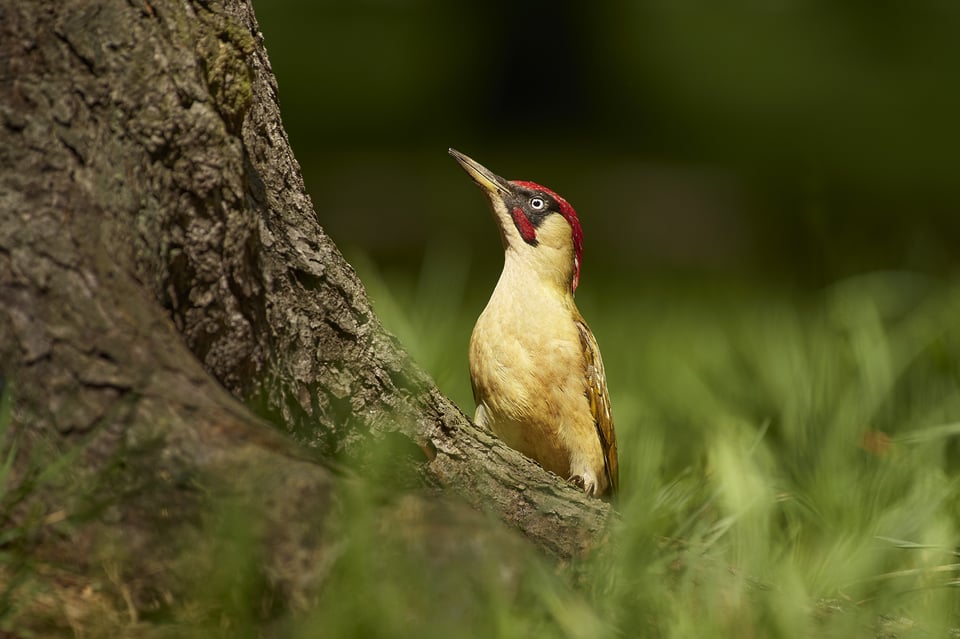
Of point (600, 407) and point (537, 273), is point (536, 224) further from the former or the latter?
point (600, 407)

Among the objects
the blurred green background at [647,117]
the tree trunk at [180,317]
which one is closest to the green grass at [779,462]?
the tree trunk at [180,317]

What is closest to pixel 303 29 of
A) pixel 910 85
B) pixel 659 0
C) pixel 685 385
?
pixel 659 0

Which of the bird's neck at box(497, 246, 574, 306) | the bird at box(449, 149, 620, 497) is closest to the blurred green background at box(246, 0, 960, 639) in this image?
the bird at box(449, 149, 620, 497)

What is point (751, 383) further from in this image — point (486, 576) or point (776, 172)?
point (776, 172)

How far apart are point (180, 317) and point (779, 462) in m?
2.17

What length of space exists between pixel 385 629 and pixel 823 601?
3.84ft

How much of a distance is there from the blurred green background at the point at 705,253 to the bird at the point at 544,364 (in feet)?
0.69

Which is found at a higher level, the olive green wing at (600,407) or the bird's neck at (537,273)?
the bird's neck at (537,273)

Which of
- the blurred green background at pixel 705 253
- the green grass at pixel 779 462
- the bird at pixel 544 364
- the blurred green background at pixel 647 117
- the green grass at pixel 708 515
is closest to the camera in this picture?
the green grass at pixel 708 515

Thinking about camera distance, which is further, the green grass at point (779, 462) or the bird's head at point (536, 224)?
the bird's head at point (536, 224)

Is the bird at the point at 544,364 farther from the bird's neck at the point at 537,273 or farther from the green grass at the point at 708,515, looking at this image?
the green grass at the point at 708,515

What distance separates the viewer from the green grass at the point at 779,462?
225 cm

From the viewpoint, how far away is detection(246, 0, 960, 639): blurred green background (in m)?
2.45

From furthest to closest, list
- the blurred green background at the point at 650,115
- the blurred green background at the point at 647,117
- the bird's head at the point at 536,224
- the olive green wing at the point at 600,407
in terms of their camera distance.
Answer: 1. the blurred green background at the point at 650,115
2. the blurred green background at the point at 647,117
3. the bird's head at the point at 536,224
4. the olive green wing at the point at 600,407
